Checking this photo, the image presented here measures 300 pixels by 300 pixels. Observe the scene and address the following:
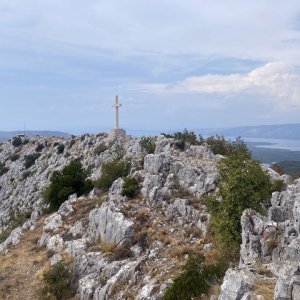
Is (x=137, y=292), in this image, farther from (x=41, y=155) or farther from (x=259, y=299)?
(x=41, y=155)

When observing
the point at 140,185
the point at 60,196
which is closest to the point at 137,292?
the point at 140,185

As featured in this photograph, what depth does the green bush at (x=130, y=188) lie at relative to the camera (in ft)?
91.0

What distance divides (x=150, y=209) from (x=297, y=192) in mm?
9924

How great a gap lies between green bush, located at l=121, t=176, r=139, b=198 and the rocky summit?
0.75 ft

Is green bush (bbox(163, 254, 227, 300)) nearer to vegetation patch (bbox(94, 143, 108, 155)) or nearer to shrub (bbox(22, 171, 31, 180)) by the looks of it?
vegetation patch (bbox(94, 143, 108, 155))

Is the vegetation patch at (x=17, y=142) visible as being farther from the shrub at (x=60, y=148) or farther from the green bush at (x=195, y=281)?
the green bush at (x=195, y=281)

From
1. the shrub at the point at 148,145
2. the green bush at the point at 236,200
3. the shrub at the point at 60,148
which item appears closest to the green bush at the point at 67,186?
the shrub at the point at 148,145

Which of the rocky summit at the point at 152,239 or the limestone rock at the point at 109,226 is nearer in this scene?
the rocky summit at the point at 152,239

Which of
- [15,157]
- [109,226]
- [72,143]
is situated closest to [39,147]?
[15,157]

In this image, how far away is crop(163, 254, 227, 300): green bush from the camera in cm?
1367

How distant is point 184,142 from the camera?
3869cm

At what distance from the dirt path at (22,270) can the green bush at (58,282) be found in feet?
2.81

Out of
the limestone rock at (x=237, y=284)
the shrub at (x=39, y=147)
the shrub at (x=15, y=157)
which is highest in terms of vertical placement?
the shrub at (x=39, y=147)

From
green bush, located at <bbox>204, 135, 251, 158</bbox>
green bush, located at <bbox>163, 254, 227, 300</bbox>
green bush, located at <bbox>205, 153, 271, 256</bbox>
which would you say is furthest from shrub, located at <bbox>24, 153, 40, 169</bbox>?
green bush, located at <bbox>163, 254, 227, 300</bbox>
